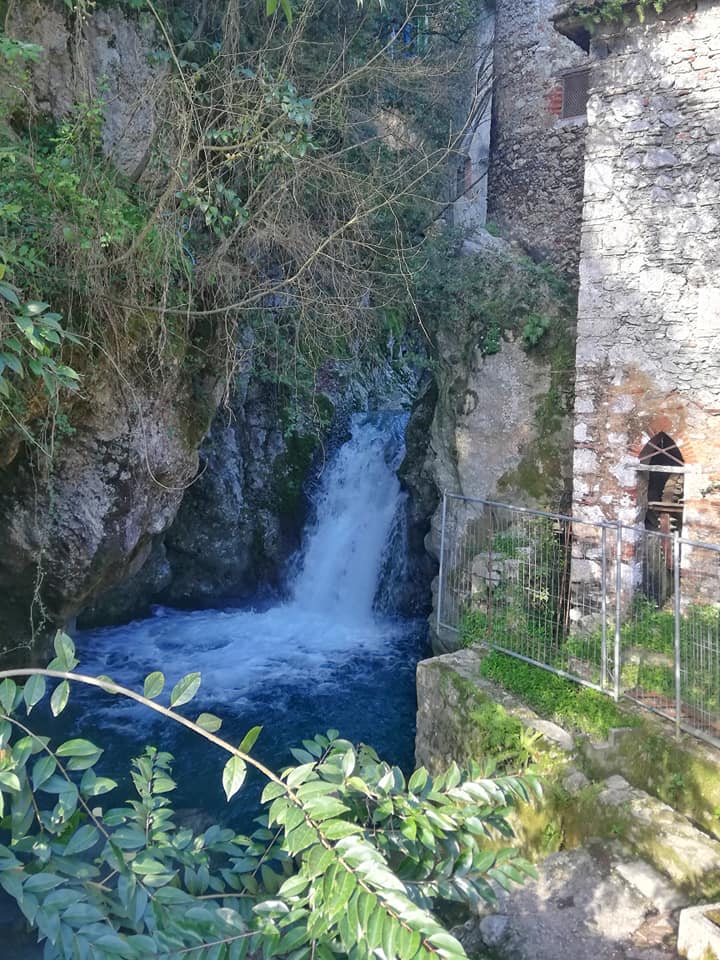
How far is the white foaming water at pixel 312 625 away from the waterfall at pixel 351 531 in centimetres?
2

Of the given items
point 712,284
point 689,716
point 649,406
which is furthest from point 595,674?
point 712,284

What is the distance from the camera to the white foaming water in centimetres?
908

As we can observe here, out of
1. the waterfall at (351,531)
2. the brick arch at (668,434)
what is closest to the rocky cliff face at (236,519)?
the waterfall at (351,531)

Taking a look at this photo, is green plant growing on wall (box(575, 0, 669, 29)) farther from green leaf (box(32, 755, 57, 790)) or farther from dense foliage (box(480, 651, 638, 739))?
green leaf (box(32, 755, 57, 790))

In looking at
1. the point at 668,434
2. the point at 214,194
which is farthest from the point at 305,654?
the point at 214,194

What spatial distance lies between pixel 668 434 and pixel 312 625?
20.8 ft

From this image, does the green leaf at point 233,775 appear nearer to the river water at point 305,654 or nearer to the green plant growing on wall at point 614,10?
the river water at point 305,654

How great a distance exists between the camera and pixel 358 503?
12.0 metres

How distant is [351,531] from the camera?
11773mm

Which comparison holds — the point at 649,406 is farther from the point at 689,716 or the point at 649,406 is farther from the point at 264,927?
the point at 264,927

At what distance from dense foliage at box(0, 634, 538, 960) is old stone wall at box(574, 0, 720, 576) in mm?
5232

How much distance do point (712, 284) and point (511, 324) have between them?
2.77m

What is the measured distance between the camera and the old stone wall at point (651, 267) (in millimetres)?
6512

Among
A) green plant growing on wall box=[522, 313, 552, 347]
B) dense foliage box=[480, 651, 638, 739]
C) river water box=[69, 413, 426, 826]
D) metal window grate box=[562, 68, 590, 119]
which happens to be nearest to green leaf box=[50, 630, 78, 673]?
dense foliage box=[480, 651, 638, 739]
